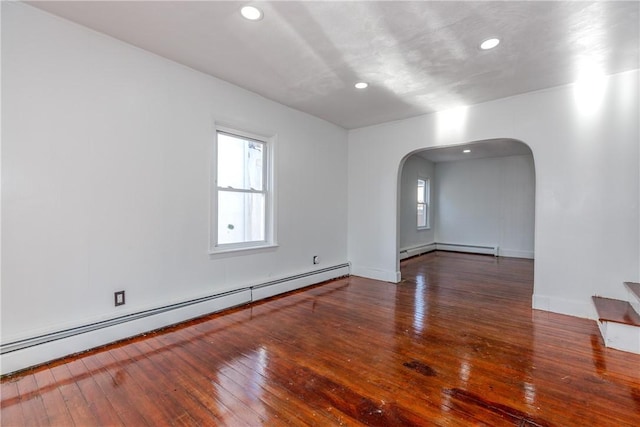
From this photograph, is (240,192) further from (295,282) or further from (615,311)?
(615,311)

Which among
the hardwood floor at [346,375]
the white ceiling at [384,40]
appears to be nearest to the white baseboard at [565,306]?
the hardwood floor at [346,375]

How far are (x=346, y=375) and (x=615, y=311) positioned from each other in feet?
8.77

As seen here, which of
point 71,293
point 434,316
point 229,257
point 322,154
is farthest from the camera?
point 322,154

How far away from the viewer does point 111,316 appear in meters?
2.54

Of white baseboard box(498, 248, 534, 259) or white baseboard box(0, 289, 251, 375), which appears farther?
white baseboard box(498, 248, 534, 259)

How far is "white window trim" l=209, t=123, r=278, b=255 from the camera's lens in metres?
3.30

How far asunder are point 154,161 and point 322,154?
2.59 m

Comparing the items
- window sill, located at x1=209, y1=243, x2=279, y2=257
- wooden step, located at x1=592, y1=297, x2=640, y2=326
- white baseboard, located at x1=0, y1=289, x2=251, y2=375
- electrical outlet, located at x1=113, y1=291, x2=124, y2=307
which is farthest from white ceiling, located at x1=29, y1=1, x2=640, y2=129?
white baseboard, located at x1=0, y1=289, x2=251, y2=375

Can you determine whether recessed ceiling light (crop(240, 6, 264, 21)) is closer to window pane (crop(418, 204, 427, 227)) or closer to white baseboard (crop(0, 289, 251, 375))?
white baseboard (crop(0, 289, 251, 375))

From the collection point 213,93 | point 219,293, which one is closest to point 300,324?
point 219,293

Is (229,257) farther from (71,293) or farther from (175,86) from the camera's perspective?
(175,86)

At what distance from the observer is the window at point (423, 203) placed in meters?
8.17

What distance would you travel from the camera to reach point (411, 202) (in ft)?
25.0

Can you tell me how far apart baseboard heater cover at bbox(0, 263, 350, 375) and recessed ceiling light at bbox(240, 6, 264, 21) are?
8.78 ft
